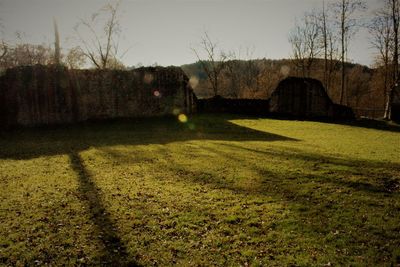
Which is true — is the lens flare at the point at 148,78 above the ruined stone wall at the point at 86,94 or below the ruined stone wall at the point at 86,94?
above

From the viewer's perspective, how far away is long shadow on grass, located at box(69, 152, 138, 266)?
6875 mm

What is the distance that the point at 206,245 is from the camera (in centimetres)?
735

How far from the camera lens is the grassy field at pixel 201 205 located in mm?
7047

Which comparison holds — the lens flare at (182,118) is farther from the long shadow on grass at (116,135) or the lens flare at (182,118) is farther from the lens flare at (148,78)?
the lens flare at (148,78)

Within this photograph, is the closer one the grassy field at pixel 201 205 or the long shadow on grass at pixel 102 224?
the long shadow on grass at pixel 102 224

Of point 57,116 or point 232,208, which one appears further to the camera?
point 57,116

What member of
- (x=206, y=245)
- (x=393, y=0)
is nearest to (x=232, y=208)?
(x=206, y=245)

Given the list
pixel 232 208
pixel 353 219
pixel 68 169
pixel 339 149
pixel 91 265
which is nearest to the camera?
pixel 91 265

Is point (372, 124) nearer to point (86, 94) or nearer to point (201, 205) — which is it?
point (86, 94)

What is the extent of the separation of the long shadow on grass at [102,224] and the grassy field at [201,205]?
0.03 metres

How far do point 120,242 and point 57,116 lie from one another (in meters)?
21.2

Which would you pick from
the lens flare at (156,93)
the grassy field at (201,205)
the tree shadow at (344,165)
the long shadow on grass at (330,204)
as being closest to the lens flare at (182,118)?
the lens flare at (156,93)

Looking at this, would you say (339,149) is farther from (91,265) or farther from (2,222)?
(2,222)

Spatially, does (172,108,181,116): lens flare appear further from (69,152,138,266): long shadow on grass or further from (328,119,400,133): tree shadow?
(69,152,138,266): long shadow on grass
